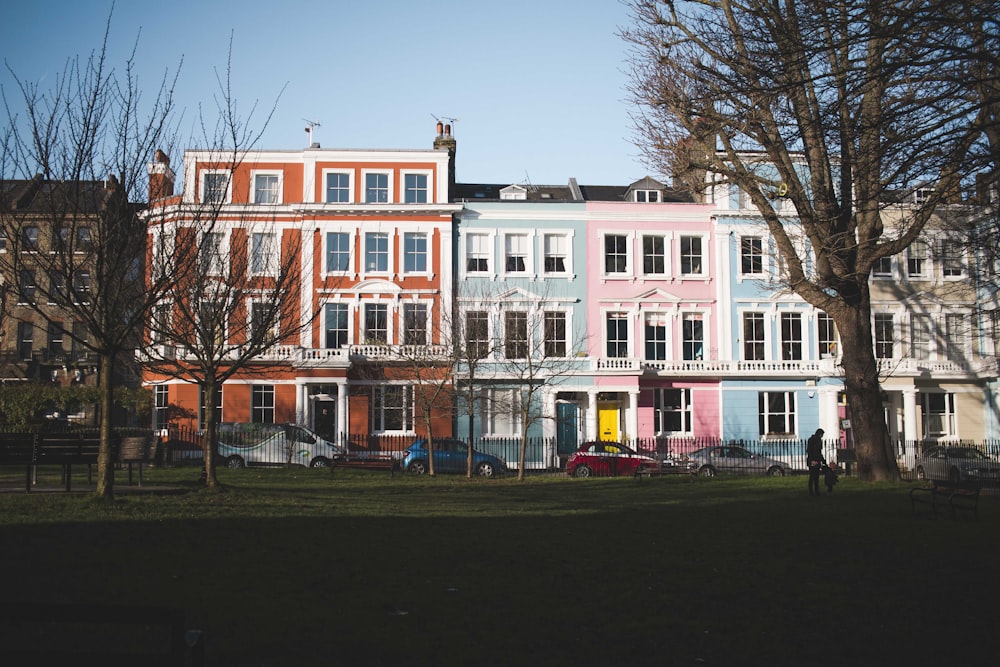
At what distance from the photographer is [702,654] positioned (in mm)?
6793

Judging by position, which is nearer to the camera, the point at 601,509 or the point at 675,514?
the point at 675,514

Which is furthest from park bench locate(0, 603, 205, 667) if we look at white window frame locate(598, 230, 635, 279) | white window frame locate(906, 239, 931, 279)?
white window frame locate(906, 239, 931, 279)

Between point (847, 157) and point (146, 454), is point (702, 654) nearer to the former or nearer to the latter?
point (847, 157)

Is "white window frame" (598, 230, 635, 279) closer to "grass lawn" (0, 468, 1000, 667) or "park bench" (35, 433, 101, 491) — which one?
"grass lawn" (0, 468, 1000, 667)

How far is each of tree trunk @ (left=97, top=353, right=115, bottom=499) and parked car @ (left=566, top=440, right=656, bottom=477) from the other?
22095mm

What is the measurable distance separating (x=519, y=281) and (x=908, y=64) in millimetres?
33825

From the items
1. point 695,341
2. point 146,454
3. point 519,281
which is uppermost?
point 519,281

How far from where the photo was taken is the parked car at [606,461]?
34.9m

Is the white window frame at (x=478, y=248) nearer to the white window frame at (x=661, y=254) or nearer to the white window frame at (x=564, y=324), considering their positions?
the white window frame at (x=564, y=324)

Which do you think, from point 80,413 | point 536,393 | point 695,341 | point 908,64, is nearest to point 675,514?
point 908,64

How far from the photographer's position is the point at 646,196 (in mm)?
46875

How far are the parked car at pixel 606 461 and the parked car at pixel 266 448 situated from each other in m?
9.36

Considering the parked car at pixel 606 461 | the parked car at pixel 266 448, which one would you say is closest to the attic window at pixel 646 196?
the parked car at pixel 606 461

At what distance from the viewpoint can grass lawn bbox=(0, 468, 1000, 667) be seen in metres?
6.89
